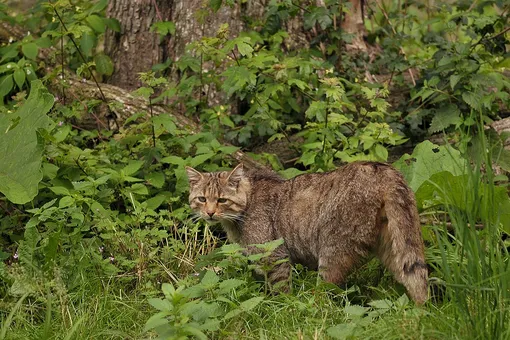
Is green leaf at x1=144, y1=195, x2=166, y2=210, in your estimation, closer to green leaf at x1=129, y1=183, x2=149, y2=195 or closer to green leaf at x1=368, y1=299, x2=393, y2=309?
green leaf at x1=129, y1=183, x2=149, y2=195

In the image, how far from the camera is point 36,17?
8.14 metres

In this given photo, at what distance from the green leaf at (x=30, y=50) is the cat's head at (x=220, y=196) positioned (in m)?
2.23

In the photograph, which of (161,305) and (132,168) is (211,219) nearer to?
(132,168)

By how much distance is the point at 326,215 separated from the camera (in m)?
5.16

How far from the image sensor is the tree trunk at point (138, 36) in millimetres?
7637

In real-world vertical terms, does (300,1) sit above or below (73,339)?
above

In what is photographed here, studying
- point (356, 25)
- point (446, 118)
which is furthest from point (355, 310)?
point (356, 25)

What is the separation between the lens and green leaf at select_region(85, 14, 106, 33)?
718 centimetres

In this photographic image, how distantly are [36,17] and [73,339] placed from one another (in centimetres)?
457

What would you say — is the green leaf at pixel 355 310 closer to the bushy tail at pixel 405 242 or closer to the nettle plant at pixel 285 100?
the bushy tail at pixel 405 242

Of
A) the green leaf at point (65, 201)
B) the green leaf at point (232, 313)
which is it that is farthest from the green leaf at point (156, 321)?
the green leaf at point (65, 201)

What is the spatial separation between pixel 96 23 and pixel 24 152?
2249 mm

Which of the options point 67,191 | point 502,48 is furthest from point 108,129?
point 502,48

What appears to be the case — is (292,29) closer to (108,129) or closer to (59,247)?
(108,129)
